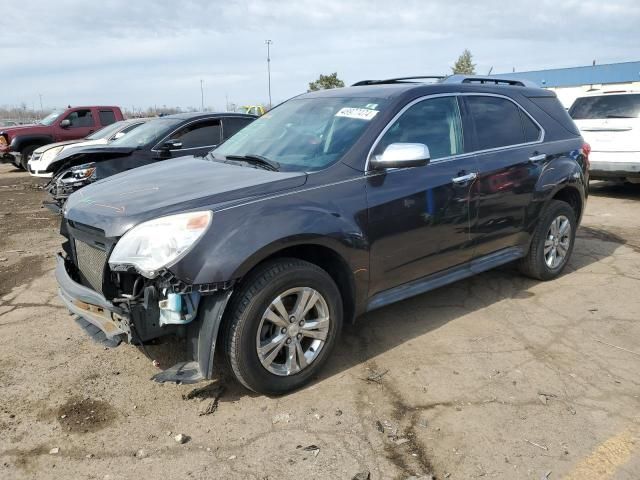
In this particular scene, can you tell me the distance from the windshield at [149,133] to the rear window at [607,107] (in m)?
7.43

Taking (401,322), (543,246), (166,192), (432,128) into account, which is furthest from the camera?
(543,246)

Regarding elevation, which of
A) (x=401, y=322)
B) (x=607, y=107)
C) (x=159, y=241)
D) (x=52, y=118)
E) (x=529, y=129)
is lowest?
(x=401, y=322)

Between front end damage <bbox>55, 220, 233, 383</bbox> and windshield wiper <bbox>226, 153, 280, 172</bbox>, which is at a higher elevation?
windshield wiper <bbox>226, 153, 280, 172</bbox>

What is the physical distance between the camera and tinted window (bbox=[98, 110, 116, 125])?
15.7m

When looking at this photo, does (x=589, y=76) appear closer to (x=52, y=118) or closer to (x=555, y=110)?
(x=52, y=118)

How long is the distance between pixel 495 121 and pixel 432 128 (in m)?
0.82

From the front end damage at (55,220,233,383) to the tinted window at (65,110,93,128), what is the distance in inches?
556

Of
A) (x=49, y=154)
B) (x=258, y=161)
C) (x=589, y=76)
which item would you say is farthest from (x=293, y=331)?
(x=589, y=76)

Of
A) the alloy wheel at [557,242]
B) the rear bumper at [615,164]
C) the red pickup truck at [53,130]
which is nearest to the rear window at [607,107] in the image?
the rear bumper at [615,164]

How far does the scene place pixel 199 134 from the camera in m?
7.70

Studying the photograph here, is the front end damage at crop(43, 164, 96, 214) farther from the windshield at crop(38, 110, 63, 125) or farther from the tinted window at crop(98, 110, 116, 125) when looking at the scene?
the windshield at crop(38, 110, 63, 125)

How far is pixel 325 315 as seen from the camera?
326 centimetres

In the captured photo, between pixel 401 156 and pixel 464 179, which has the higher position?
pixel 401 156

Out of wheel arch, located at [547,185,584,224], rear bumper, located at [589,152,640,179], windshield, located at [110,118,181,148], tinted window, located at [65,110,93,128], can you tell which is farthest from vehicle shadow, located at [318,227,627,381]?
tinted window, located at [65,110,93,128]
